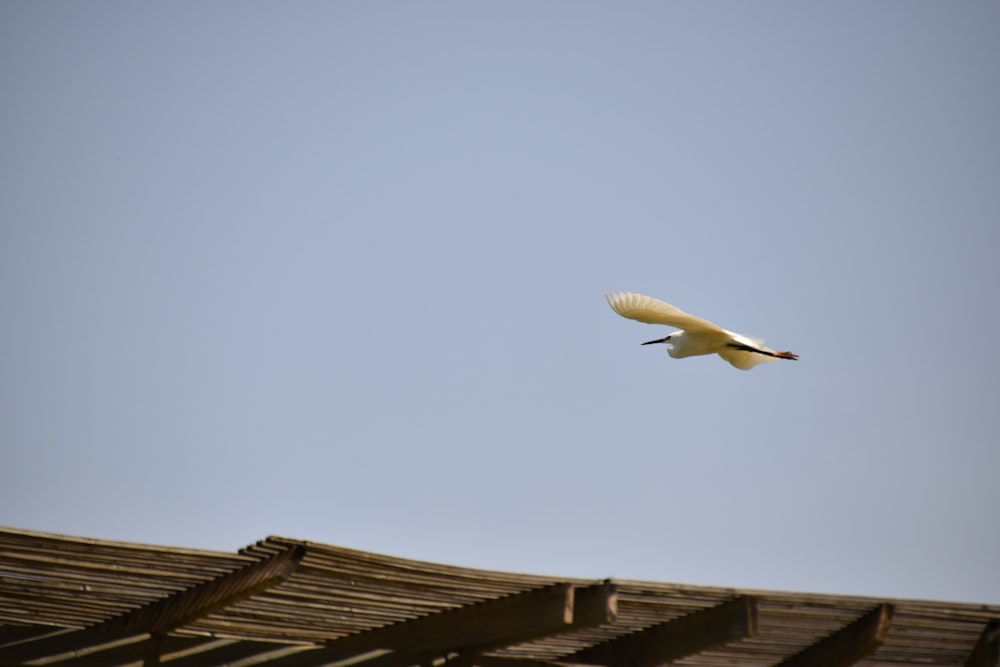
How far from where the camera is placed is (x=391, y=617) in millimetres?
9172

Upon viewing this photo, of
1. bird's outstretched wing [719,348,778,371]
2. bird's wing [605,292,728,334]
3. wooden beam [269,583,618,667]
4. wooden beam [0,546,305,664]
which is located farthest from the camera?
bird's outstretched wing [719,348,778,371]

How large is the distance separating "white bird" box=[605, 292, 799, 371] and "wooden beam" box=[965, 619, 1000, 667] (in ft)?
13.4

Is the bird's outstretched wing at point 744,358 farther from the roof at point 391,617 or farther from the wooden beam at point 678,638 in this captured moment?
the wooden beam at point 678,638

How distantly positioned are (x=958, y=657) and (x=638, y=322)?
437 centimetres

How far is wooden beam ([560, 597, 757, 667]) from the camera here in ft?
28.4

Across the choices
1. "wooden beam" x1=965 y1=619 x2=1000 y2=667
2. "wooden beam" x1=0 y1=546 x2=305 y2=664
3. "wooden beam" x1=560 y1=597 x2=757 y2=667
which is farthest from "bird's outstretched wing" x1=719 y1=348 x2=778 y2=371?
"wooden beam" x1=0 y1=546 x2=305 y2=664

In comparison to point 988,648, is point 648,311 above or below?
above

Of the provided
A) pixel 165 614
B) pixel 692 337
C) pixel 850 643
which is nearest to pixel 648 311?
pixel 692 337

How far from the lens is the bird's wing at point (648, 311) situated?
12.1m

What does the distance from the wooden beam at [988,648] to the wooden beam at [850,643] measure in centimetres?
108

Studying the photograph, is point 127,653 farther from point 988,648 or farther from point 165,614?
point 988,648

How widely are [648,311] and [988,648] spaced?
4305 millimetres

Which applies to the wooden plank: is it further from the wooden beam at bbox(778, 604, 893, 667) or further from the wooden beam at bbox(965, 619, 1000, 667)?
the wooden beam at bbox(965, 619, 1000, 667)

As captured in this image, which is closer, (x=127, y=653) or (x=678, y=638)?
(x=127, y=653)
